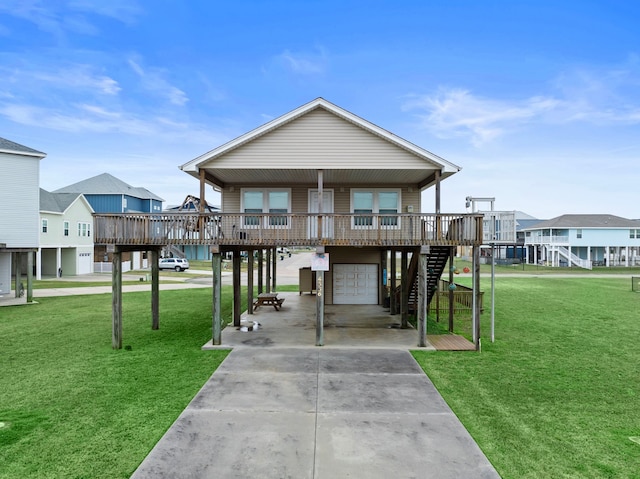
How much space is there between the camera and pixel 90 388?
8922 mm

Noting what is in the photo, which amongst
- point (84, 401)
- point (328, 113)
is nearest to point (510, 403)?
point (84, 401)

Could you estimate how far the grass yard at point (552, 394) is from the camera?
Answer: 608 cm

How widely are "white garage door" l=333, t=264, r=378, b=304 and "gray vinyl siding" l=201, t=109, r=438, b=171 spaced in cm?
864

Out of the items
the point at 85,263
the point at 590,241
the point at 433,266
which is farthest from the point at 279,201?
the point at 590,241

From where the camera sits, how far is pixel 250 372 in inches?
399

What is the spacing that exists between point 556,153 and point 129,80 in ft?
219

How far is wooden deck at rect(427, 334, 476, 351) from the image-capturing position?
40.7 feet

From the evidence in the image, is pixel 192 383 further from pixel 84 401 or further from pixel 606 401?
pixel 606 401

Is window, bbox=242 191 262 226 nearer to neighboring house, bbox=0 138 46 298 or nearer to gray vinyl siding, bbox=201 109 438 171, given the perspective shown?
gray vinyl siding, bbox=201 109 438 171

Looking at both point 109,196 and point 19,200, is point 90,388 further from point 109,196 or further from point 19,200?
point 109,196

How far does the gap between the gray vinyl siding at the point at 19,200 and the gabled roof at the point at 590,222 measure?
2338 inches

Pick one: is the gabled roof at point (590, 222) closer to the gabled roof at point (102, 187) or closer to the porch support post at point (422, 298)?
the porch support post at point (422, 298)

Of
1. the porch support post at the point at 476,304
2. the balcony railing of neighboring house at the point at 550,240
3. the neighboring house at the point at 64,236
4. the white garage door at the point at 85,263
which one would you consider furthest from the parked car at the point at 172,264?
the balcony railing of neighboring house at the point at 550,240

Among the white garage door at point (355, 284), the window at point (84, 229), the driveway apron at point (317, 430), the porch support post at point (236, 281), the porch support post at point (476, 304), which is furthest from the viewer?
the window at point (84, 229)
